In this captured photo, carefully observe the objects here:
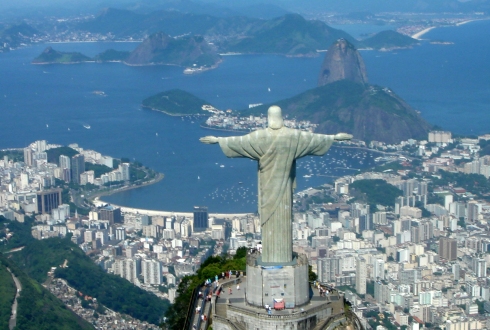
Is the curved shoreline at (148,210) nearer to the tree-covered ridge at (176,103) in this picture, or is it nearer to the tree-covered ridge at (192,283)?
the tree-covered ridge at (176,103)

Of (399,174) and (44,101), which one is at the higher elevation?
(44,101)

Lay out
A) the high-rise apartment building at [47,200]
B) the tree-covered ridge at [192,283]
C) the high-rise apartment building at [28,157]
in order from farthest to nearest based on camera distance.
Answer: the high-rise apartment building at [28,157], the high-rise apartment building at [47,200], the tree-covered ridge at [192,283]

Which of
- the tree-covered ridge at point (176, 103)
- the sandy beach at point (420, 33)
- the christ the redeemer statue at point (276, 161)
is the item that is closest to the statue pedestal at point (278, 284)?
the christ the redeemer statue at point (276, 161)

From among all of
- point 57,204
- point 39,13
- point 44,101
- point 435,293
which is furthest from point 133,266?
point 39,13

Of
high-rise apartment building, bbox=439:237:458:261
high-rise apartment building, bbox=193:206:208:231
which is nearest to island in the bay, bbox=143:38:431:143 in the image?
high-rise apartment building, bbox=193:206:208:231

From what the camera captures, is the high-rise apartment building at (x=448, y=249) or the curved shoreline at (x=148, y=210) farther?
the curved shoreline at (x=148, y=210)

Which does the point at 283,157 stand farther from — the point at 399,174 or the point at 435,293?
the point at 399,174

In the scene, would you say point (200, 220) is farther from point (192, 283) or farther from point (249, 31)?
point (249, 31)
